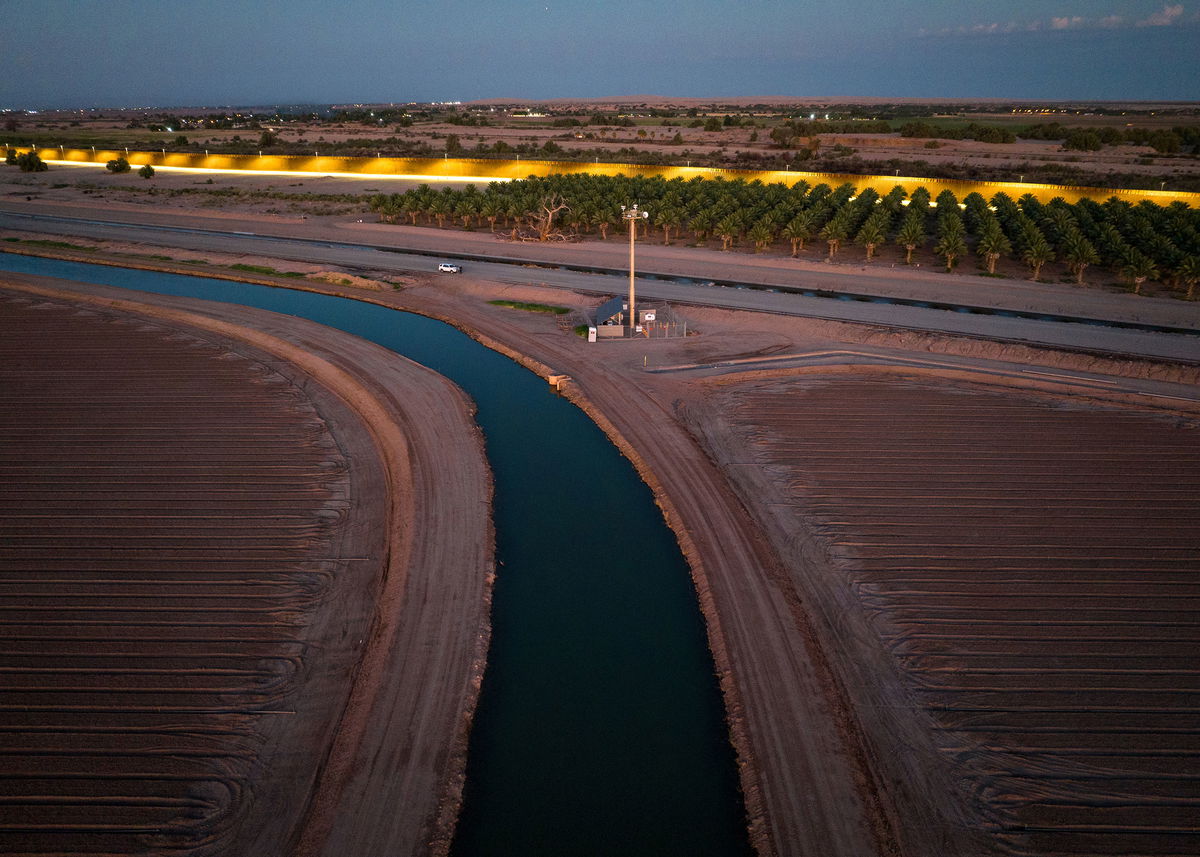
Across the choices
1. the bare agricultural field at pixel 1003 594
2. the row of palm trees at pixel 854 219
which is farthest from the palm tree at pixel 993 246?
the bare agricultural field at pixel 1003 594

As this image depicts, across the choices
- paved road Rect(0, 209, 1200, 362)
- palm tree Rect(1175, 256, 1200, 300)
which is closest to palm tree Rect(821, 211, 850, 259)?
paved road Rect(0, 209, 1200, 362)

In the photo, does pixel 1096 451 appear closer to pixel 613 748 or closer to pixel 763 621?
pixel 763 621

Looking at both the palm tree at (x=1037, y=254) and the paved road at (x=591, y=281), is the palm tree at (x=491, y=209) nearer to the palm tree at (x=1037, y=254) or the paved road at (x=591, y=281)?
the paved road at (x=591, y=281)

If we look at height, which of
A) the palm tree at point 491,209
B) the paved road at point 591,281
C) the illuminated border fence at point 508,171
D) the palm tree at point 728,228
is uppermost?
the illuminated border fence at point 508,171

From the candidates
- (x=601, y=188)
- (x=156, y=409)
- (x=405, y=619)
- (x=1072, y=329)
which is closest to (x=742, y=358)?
(x=1072, y=329)

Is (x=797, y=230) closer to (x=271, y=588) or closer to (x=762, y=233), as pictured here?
(x=762, y=233)

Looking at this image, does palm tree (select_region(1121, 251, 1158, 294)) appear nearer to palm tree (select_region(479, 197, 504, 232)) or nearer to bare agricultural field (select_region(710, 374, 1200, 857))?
bare agricultural field (select_region(710, 374, 1200, 857))
